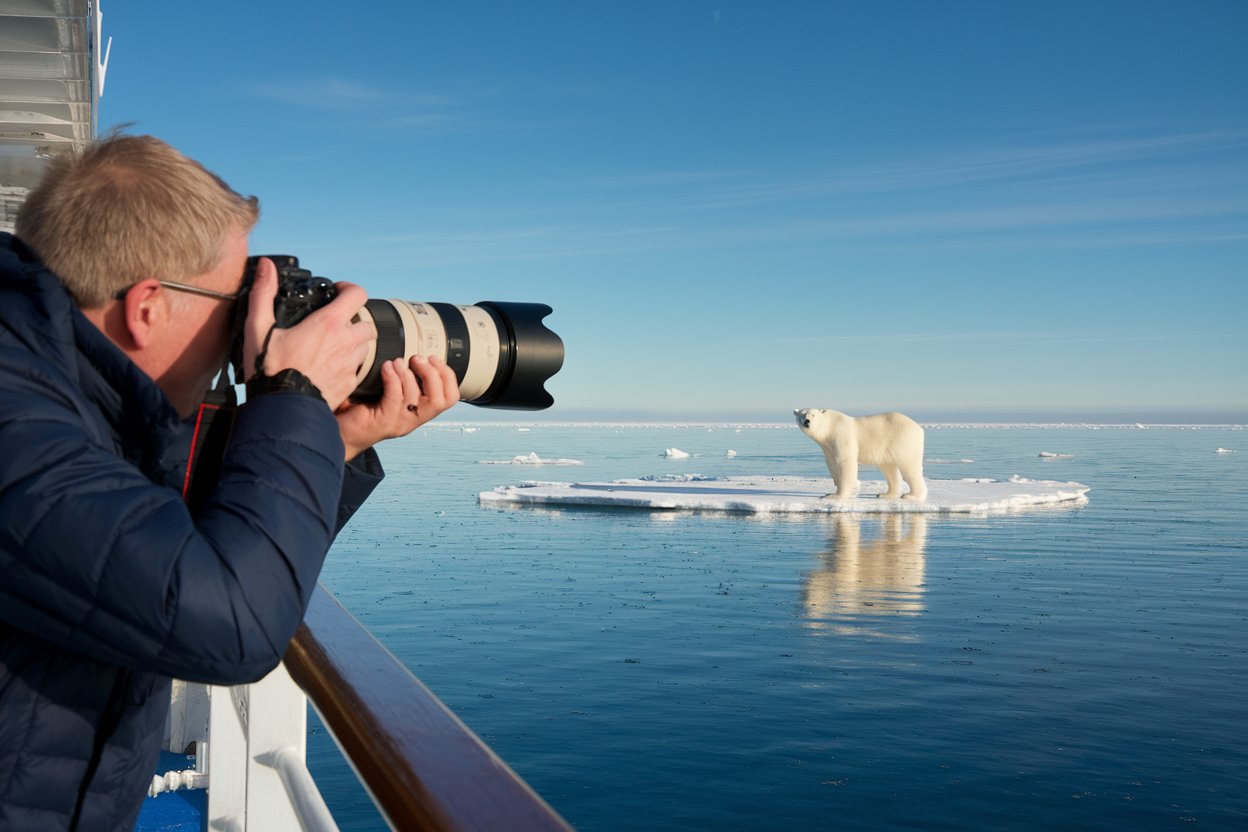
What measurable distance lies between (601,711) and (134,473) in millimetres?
7526

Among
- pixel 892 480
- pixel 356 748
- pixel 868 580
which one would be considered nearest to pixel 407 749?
pixel 356 748

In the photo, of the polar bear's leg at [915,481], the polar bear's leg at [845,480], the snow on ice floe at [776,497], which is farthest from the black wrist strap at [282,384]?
the polar bear's leg at [915,481]

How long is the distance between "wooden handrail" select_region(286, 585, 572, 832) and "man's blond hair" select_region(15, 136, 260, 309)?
0.38 metres

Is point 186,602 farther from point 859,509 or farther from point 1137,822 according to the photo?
point 859,509

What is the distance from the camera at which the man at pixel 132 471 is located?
0.59m

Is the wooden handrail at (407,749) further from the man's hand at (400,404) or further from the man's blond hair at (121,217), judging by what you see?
the man's blond hair at (121,217)

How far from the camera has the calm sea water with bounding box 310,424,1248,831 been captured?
640 cm

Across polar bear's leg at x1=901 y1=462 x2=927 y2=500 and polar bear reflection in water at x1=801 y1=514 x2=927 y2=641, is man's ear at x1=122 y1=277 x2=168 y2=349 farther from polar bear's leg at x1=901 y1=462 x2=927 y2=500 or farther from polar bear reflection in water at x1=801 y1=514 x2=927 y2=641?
polar bear's leg at x1=901 y1=462 x2=927 y2=500

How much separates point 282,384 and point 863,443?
18385mm

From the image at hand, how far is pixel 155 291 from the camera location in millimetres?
732

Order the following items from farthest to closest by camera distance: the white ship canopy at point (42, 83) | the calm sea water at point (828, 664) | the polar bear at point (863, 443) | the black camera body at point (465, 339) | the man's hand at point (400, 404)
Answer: the polar bear at point (863, 443) < the calm sea water at point (828, 664) < the white ship canopy at point (42, 83) < the man's hand at point (400, 404) < the black camera body at point (465, 339)

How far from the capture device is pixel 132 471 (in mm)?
618

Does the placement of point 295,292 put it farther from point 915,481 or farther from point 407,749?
point 915,481

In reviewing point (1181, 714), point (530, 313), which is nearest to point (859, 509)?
point (1181, 714)
